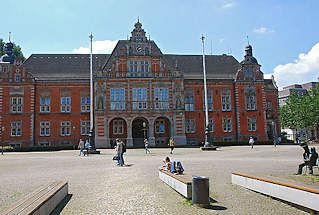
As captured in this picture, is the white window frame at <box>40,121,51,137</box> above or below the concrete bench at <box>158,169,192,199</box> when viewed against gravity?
above

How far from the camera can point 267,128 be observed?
5078cm

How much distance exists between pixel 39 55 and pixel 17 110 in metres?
11.3

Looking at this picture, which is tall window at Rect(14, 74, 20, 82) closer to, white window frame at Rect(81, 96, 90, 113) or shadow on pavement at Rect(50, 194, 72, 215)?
white window frame at Rect(81, 96, 90, 113)

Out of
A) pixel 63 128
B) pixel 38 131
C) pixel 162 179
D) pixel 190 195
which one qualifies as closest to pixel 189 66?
pixel 63 128

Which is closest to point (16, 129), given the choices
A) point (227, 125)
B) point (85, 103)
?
point (85, 103)

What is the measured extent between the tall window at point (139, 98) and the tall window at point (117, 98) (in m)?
1.76

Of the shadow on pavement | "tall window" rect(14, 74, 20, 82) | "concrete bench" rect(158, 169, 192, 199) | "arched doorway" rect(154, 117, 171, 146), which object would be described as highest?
"tall window" rect(14, 74, 20, 82)

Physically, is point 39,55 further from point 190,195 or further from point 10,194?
point 190,195

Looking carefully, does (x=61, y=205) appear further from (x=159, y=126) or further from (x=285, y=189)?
(x=159, y=126)

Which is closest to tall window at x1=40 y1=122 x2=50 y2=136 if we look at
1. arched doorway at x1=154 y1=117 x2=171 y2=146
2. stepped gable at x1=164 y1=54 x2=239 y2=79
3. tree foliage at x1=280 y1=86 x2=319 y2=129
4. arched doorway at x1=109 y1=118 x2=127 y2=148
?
arched doorway at x1=109 y1=118 x2=127 y2=148

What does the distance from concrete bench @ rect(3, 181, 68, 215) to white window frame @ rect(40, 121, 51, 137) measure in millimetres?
35749

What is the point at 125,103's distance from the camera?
A: 41.0 metres

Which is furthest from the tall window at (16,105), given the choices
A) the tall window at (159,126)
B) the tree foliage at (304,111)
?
the tree foliage at (304,111)

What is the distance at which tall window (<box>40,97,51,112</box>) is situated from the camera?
139ft
